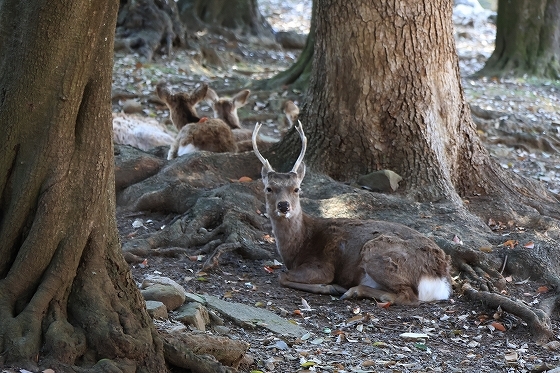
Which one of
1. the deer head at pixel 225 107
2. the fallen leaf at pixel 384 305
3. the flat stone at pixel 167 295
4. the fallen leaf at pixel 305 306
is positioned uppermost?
the deer head at pixel 225 107

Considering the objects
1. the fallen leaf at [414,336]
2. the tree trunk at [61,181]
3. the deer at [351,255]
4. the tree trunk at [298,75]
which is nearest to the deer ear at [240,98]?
the tree trunk at [298,75]

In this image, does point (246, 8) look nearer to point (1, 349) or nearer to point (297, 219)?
point (297, 219)

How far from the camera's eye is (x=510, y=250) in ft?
25.1

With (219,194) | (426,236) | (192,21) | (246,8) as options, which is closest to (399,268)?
(426,236)

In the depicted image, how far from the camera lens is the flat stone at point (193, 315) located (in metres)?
5.32

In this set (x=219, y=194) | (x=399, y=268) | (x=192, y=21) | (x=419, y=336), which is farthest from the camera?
(x=192, y=21)

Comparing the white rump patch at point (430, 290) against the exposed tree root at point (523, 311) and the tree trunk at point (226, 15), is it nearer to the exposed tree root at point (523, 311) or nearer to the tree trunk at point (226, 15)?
the exposed tree root at point (523, 311)

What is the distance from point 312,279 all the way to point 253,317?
122 centimetres

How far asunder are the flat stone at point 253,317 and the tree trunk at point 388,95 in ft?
9.29

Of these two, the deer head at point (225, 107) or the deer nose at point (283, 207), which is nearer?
the deer nose at point (283, 207)

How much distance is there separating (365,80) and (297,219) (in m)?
1.82

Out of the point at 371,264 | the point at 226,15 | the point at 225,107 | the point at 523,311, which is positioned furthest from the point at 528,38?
the point at 523,311

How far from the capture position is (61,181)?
4.40 metres

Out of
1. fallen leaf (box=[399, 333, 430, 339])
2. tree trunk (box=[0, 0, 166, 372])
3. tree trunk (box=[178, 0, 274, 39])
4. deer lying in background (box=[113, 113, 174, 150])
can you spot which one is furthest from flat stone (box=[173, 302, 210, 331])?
tree trunk (box=[178, 0, 274, 39])
